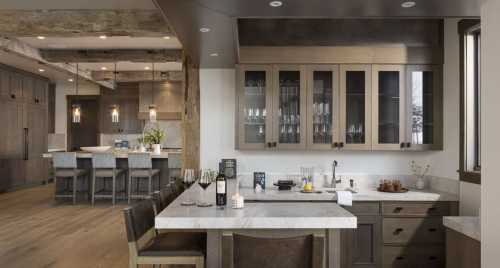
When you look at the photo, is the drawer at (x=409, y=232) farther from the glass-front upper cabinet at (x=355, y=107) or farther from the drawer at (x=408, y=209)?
the glass-front upper cabinet at (x=355, y=107)

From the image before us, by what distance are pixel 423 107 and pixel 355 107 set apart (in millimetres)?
725

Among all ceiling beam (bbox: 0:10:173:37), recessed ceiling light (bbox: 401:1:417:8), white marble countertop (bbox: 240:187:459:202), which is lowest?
white marble countertop (bbox: 240:187:459:202)

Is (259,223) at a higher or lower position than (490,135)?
lower

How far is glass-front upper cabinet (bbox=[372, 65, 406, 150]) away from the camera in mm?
4348

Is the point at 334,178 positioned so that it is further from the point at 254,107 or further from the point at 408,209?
the point at 254,107

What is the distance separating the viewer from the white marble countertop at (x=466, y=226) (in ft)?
8.30

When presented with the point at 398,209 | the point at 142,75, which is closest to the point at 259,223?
the point at 398,209

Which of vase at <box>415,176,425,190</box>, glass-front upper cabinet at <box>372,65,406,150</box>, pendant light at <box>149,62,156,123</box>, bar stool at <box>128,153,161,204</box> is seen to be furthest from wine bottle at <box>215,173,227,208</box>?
pendant light at <box>149,62,156,123</box>

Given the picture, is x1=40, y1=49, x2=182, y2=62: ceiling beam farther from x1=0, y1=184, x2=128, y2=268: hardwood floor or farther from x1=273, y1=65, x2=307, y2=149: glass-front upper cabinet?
x1=273, y1=65, x2=307, y2=149: glass-front upper cabinet


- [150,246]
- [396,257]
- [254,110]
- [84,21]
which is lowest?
[396,257]

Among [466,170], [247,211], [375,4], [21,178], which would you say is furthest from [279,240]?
Result: [21,178]

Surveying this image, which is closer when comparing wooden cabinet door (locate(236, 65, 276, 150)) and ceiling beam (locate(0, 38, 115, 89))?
wooden cabinet door (locate(236, 65, 276, 150))

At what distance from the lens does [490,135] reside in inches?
87.4

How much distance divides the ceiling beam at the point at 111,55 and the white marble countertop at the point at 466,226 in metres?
6.33
